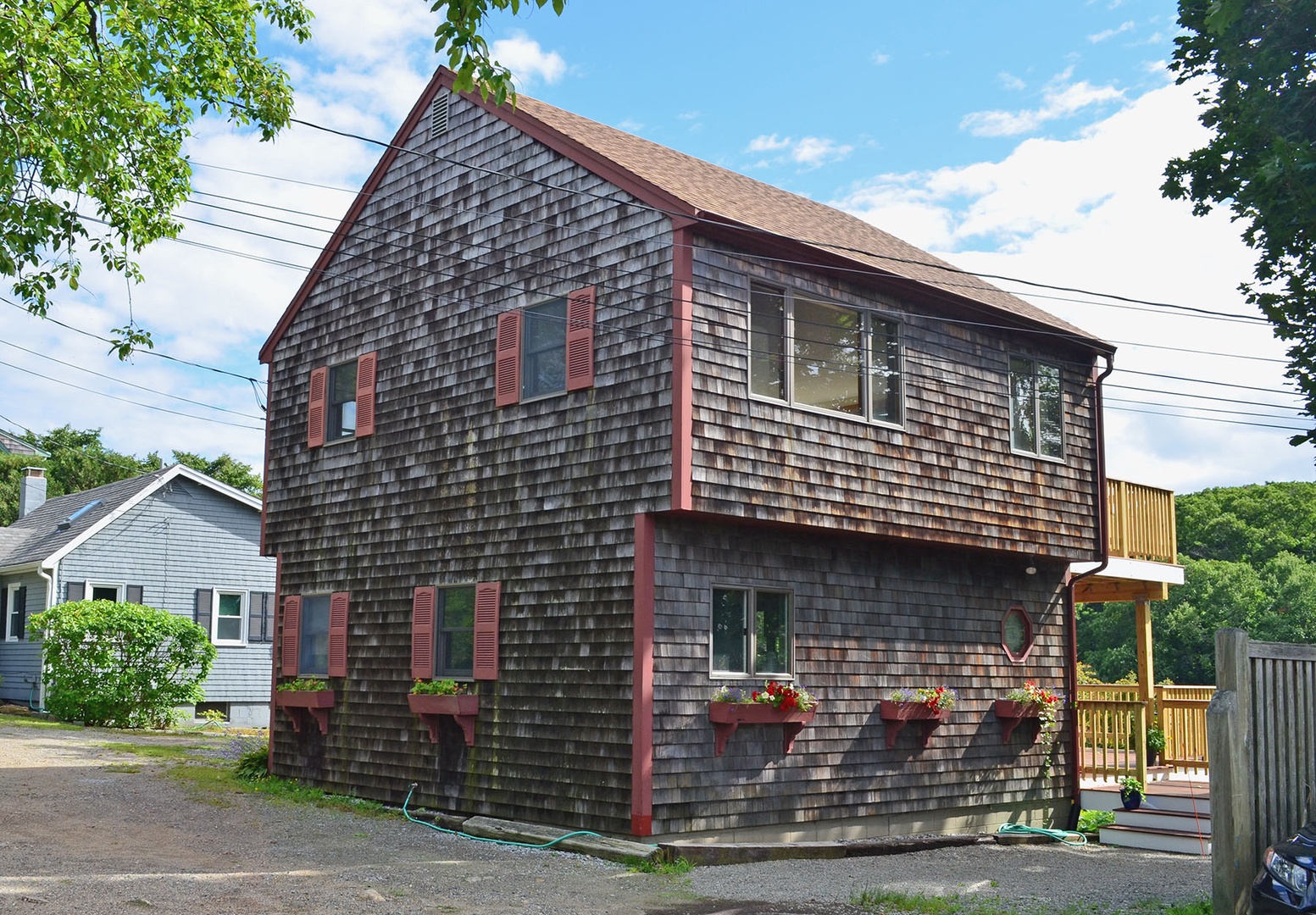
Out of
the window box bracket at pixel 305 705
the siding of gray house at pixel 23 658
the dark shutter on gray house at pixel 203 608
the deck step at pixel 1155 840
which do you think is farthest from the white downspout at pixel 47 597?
the deck step at pixel 1155 840

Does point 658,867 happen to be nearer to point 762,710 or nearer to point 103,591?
point 762,710

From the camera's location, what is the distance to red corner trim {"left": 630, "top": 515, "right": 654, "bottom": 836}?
12.3m

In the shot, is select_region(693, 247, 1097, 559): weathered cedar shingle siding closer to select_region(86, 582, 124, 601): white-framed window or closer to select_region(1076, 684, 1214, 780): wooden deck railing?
Result: select_region(1076, 684, 1214, 780): wooden deck railing

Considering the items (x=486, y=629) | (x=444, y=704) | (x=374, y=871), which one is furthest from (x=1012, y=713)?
(x=374, y=871)

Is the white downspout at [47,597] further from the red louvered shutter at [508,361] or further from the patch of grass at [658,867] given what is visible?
the patch of grass at [658,867]

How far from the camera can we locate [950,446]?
1547cm

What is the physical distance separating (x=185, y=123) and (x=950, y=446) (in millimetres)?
9883

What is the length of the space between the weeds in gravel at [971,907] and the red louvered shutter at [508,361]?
6636 mm

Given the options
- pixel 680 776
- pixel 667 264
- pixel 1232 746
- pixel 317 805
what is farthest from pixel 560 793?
pixel 1232 746

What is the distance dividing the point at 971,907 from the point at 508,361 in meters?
7.59

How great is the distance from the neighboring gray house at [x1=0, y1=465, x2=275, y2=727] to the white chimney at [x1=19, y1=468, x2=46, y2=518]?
15.3ft

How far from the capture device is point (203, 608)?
30.2 metres

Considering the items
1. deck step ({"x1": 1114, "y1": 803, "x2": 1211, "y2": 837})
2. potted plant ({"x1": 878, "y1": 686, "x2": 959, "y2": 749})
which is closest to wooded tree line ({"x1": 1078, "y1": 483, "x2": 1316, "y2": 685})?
deck step ({"x1": 1114, "y1": 803, "x2": 1211, "y2": 837})

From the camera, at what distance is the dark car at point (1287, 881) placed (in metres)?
7.88
